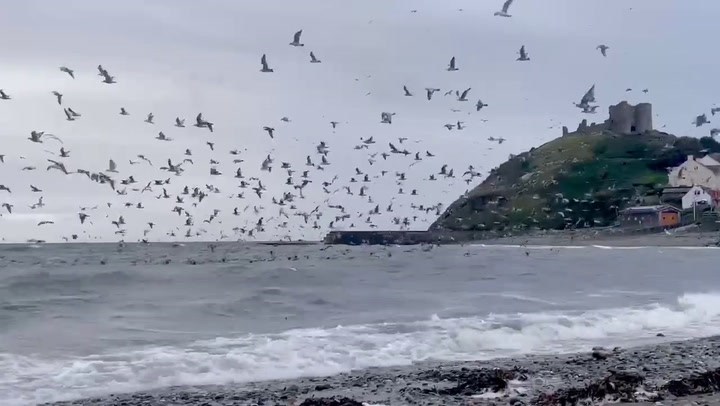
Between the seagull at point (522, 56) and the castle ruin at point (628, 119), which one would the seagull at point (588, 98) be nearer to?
the seagull at point (522, 56)

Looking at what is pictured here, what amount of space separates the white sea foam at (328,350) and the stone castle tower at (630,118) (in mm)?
124429

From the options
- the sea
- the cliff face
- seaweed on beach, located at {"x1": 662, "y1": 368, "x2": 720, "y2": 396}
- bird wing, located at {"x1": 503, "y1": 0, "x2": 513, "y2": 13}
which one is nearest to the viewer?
seaweed on beach, located at {"x1": 662, "y1": 368, "x2": 720, "y2": 396}

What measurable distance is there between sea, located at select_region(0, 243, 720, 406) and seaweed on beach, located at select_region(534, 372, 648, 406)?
5562 millimetres

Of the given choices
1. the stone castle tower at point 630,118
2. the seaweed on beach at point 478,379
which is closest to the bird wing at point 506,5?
the seaweed on beach at point 478,379

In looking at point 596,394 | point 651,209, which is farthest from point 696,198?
point 596,394

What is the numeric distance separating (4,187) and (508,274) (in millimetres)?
26081

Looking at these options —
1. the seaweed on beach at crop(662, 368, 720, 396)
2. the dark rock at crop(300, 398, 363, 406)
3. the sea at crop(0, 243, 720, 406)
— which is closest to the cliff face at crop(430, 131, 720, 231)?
the sea at crop(0, 243, 720, 406)

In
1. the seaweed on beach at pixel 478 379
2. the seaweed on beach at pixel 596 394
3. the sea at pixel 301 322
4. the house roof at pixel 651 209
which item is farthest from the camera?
the house roof at pixel 651 209

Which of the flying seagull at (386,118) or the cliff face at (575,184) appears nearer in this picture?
the flying seagull at (386,118)

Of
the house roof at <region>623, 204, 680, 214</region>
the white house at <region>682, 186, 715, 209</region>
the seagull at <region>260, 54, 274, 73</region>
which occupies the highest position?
the seagull at <region>260, 54, 274, 73</region>

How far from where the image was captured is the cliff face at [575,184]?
12144 centimetres

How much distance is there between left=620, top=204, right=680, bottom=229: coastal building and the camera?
→ 96625 millimetres

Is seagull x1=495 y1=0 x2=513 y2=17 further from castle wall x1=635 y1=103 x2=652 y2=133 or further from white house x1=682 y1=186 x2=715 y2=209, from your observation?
castle wall x1=635 y1=103 x2=652 y2=133

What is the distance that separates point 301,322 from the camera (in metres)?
26.3
